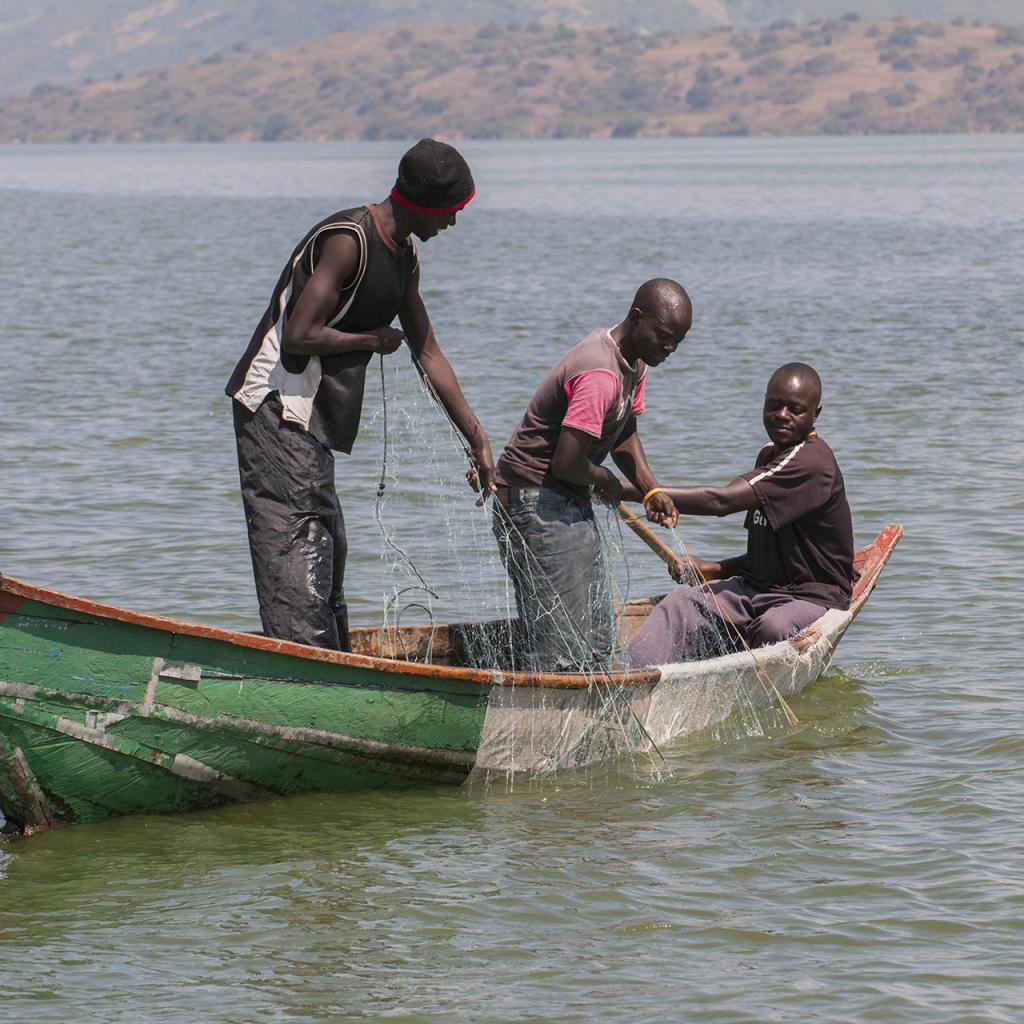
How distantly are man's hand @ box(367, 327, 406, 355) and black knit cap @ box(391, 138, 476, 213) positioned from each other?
0.43 meters

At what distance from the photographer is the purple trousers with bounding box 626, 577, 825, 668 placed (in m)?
7.62

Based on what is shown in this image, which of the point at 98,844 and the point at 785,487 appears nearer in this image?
the point at 98,844

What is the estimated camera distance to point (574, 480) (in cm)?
661

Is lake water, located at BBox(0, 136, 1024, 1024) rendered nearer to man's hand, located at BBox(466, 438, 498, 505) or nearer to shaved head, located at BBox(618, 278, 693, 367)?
man's hand, located at BBox(466, 438, 498, 505)

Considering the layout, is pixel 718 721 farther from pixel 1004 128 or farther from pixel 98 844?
pixel 1004 128

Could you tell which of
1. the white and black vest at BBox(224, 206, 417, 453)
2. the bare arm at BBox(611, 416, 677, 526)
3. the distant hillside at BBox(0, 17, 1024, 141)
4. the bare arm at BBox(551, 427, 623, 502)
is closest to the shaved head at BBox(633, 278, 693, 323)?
the bare arm at BBox(551, 427, 623, 502)

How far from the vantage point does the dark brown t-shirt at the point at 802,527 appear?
7.34 metres

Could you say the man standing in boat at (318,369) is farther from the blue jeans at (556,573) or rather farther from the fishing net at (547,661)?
the blue jeans at (556,573)

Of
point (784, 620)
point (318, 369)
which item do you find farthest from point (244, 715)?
point (784, 620)

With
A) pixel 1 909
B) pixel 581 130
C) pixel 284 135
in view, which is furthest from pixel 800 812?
pixel 284 135

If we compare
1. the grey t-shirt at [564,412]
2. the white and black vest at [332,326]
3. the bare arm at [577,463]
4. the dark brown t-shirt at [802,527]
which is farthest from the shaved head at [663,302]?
the dark brown t-shirt at [802,527]

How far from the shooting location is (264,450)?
20.5 feet

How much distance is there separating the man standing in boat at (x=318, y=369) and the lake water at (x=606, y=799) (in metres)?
0.97

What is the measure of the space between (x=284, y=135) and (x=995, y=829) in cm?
17770
